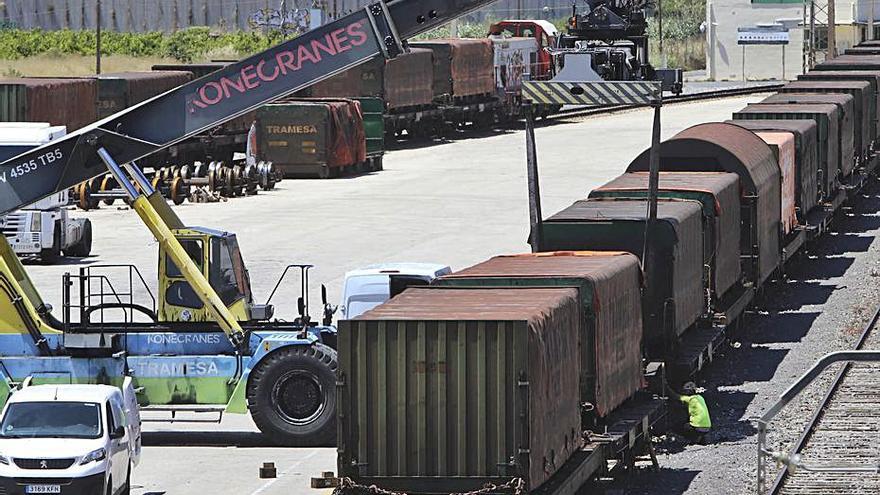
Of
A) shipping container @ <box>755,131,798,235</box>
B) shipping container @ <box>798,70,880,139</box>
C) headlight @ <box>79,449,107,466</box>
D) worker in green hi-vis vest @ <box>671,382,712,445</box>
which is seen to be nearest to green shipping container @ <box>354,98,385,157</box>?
shipping container @ <box>798,70,880,139</box>

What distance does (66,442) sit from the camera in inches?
647

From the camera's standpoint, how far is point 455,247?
3988 cm

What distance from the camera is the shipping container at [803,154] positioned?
1328 inches

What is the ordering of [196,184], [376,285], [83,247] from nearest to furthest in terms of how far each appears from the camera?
[376,285] → [83,247] → [196,184]

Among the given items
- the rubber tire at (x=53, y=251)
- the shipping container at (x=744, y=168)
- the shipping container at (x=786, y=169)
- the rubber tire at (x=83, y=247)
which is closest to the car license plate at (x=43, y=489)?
the shipping container at (x=744, y=168)

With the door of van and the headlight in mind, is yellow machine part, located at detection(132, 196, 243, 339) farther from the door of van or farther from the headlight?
the headlight

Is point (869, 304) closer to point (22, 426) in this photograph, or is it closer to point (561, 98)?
point (561, 98)

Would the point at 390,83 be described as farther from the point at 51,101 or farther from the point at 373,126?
the point at 51,101

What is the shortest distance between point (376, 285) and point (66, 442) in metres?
6.23

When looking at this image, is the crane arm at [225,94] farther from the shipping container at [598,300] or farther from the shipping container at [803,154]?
the shipping container at [803,154]

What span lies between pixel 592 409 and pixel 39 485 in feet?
17.7

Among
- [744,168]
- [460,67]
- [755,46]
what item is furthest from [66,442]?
[755,46]

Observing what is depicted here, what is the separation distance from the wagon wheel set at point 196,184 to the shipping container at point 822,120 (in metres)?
17.0

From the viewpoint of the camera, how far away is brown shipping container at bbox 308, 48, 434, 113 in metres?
66.2
